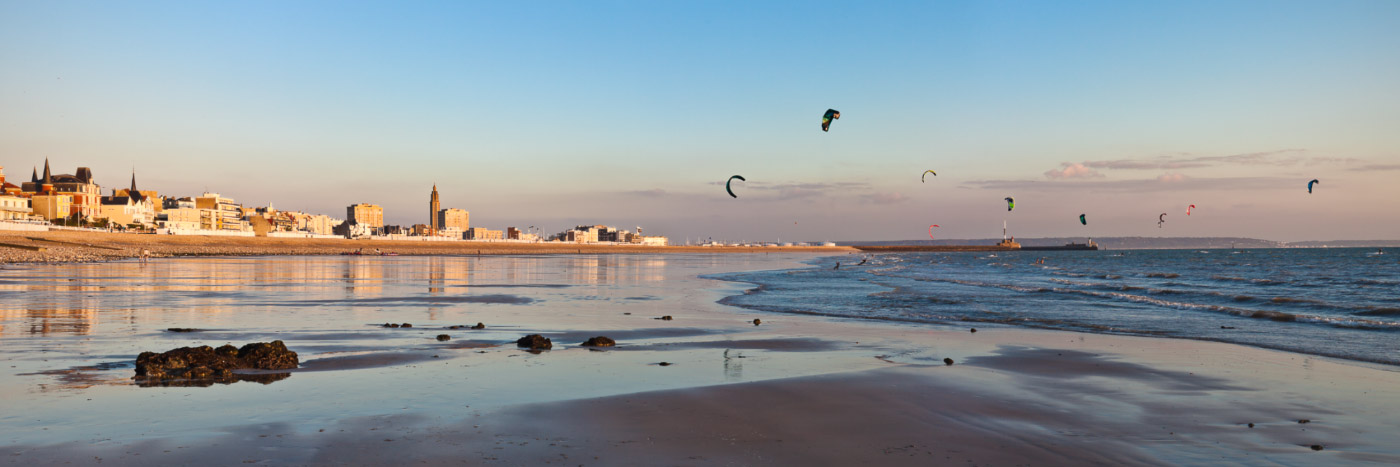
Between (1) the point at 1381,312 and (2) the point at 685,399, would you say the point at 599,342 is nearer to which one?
(2) the point at 685,399

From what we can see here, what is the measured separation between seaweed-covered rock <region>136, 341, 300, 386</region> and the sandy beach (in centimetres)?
34

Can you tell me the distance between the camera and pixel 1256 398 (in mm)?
9531

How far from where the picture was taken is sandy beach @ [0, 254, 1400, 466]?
6.62m

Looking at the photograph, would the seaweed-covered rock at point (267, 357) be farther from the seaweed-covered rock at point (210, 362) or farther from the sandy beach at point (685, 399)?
the sandy beach at point (685, 399)

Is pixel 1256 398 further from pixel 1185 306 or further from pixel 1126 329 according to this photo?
pixel 1185 306

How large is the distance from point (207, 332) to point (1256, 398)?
52.1 ft

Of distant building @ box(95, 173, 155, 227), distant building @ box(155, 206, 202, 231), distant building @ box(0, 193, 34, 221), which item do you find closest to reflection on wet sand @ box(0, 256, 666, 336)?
distant building @ box(0, 193, 34, 221)

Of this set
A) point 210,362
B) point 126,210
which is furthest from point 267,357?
point 126,210

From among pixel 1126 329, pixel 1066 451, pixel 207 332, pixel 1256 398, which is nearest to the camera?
pixel 1066 451

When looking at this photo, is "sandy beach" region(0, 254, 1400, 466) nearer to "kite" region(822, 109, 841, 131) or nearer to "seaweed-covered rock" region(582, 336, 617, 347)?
"seaweed-covered rock" region(582, 336, 617, 347)

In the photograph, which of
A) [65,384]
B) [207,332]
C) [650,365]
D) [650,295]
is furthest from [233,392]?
[650,295]

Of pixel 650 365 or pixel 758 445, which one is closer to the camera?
pixel 758 445

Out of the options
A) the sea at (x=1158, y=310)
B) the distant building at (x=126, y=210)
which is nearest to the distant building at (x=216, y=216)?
the distant building at (x=126, y=210)

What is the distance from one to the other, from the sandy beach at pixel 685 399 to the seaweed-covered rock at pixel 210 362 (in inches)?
13.2
